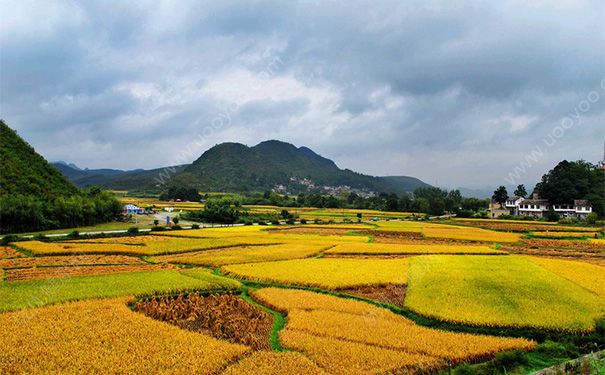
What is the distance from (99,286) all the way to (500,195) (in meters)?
101

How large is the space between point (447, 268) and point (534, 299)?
6.18 metres

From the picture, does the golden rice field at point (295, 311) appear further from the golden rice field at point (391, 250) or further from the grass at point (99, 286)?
the golden rice field at point (391, 250)

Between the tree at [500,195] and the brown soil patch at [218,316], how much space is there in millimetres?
98072

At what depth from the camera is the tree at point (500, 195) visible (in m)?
97.9

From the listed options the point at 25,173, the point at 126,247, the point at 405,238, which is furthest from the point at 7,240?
the point at 405,238

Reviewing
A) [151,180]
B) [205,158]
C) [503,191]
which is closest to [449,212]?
[503,191]

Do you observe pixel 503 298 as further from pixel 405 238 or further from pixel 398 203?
pixel 398 203

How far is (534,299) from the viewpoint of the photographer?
1424cm

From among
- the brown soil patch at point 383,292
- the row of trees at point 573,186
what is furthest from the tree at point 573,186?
the brown soil patch at point 383,292

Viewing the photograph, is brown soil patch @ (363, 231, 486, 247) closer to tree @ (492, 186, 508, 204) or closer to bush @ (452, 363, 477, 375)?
bush @ (452, 363, 477, 375)

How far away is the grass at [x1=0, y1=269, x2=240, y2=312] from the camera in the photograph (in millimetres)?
13680

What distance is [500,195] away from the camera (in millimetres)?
98625

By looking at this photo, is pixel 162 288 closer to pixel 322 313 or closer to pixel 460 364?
pixel 322 313

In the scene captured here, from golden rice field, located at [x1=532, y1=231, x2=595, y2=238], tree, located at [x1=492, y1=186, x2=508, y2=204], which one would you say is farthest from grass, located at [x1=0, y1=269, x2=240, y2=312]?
tree, located at [x1=492, y1=186, x2=508, y2=204]
